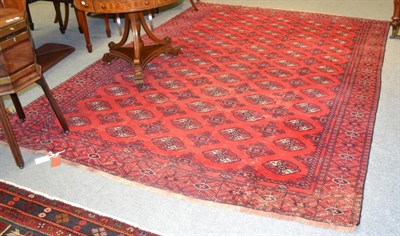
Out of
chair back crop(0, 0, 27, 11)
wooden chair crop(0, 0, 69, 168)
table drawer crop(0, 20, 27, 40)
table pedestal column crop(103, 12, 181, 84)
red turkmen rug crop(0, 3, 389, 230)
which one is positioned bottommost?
red turkmen rug crop(0, 3, 389, 230)

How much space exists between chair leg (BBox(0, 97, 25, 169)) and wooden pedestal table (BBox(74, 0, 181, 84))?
124 cm

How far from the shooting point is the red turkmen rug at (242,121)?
2.22 metres

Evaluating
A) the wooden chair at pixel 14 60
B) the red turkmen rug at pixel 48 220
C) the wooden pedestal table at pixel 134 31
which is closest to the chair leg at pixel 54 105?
the wooden chair at pixel 14 60

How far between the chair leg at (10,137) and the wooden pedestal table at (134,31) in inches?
48.9

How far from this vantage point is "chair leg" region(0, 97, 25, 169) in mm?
2291

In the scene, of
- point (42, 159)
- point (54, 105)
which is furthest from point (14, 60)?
point (42, 159)

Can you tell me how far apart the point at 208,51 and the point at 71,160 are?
6.77ft

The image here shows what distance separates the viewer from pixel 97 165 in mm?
2436

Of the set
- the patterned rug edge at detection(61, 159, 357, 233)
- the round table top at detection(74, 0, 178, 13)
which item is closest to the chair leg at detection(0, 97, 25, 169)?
the patterned rug edge at detection(61, 159, 357, 233)

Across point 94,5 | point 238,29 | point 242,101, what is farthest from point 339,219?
point 238,29

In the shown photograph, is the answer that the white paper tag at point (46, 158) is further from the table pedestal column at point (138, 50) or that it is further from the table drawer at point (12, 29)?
the table pedestal column at point (138, 50)

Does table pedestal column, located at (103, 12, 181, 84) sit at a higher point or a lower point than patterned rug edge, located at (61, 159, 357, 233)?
higher

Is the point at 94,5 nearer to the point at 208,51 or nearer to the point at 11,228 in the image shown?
the point at 208,51

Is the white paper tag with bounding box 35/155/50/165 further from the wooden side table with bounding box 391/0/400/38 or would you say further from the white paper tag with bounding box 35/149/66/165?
the wooden side table with bounding box 391/0/400/38
